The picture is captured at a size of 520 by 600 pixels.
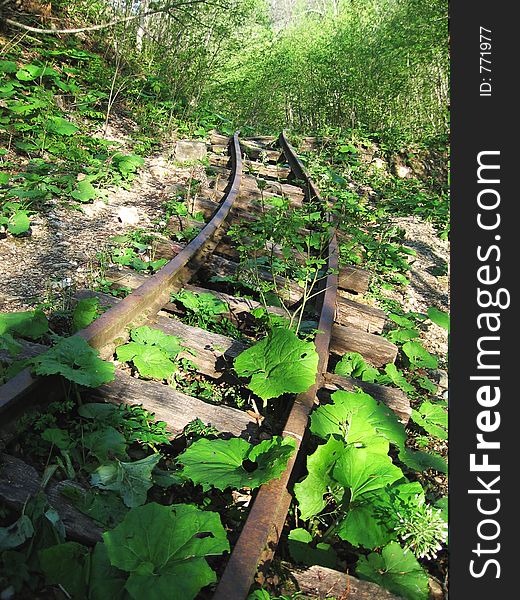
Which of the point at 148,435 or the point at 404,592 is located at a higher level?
the point at 148,435

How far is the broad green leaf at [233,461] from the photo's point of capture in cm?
191

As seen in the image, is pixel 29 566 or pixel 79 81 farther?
Answer: pixel 79 81

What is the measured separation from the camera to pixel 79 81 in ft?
28.6

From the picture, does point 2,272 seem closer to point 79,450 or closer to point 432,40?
point 79,450

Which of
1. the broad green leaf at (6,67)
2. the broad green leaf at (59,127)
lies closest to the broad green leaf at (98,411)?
the broad green leaf at (59,127)

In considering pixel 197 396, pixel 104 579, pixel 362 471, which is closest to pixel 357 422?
pixel 362 471

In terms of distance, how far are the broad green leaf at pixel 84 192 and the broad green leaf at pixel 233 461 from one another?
3856mm

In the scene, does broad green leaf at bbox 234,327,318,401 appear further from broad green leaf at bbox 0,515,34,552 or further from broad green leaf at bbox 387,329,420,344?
broad green leaf at bbox 387,329,420,344

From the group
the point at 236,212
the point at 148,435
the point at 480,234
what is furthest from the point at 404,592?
the point at 236,212

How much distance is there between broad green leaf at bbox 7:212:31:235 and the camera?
430cm

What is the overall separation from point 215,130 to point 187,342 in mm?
7712

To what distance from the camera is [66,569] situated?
1.55m

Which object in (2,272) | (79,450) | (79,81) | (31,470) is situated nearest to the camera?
(31,470)

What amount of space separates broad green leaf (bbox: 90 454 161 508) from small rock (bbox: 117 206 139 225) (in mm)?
3446
